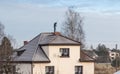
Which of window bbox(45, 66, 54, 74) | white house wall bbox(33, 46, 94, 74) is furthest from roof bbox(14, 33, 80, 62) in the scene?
window bbox(45, 66, 54, 74)

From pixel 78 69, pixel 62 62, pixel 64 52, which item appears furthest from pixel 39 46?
pixel 78 69

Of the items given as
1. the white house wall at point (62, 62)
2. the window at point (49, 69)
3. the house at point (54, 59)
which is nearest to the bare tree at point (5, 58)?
the house at point (54, 59)

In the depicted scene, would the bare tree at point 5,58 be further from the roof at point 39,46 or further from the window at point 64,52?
the window at point 64,52

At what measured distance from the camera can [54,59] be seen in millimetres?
48094

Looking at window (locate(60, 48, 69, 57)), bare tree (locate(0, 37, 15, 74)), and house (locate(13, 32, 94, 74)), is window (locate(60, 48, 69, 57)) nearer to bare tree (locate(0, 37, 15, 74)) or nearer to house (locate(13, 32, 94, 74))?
house (locate(13, 32, 94, 74))

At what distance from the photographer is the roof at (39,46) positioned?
157ft

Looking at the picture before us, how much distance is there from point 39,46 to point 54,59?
2.79 m

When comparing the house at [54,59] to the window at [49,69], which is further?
the window at [49,69]

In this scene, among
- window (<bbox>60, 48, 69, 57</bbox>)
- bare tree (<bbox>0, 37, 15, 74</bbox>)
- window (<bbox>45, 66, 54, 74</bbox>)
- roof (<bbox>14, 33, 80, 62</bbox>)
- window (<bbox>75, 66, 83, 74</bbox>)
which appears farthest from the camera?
window (<bbox>75, 66, 83, 74</bbox>)

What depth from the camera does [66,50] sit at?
48719mm

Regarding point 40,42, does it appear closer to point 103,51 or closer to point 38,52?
point 38,52

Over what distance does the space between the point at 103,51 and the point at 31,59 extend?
8979 cm

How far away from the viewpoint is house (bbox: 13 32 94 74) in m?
47.6

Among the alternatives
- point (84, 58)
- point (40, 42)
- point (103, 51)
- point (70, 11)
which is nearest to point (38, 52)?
point (40, 42)
